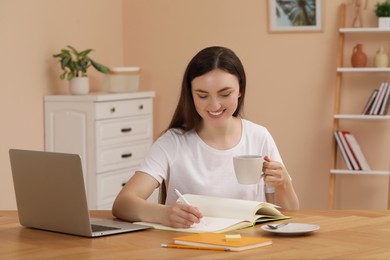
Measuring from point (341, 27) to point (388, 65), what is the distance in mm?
388

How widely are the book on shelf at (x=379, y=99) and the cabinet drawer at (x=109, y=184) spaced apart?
5.34ft

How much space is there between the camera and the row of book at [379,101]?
198 inches

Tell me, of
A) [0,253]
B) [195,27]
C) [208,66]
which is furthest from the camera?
[195,27]

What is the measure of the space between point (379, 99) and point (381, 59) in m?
0.25

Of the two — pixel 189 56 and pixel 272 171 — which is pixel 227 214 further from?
pixel 189 56

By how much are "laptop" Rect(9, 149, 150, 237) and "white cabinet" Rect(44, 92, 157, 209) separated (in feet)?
8.26

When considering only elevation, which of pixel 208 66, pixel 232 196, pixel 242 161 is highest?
pixel 208 66

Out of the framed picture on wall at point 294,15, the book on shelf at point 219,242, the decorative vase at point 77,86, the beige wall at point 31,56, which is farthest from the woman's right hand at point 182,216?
the framed picture on wall at point 294,15

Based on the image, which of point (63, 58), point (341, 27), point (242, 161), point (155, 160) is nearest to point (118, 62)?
point (63, 58)

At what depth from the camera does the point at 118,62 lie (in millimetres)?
5902

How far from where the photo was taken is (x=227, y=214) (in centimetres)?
237

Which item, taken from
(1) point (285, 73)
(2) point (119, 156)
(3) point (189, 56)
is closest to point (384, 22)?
(1) point (285, 73)

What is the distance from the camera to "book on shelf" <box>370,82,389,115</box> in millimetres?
5039

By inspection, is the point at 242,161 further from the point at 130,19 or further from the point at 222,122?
the point at 130,19
